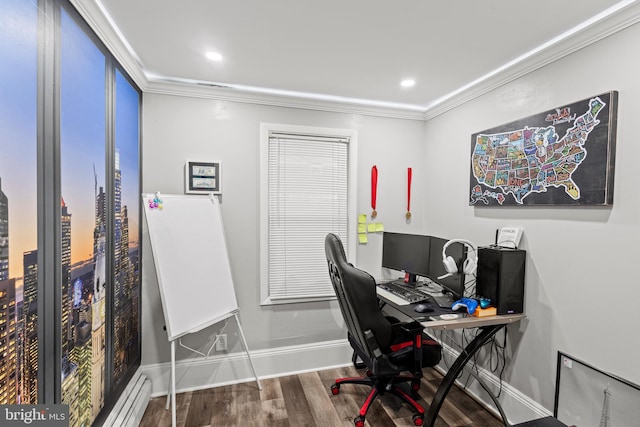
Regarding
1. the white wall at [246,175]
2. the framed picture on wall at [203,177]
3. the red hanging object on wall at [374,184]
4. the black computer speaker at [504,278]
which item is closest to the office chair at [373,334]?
the black computer speaker at [504,278]

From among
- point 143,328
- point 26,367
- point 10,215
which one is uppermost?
point 10,215

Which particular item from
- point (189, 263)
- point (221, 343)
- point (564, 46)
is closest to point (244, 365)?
point (221, 343)

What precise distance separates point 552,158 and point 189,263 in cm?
240

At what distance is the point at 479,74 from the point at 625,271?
4.89 ft

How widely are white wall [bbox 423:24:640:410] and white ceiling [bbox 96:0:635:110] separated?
22 cm

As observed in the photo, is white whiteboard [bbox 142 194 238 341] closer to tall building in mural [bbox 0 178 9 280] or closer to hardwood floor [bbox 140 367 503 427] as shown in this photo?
hardwood floor [bbox 140 367 503 427]

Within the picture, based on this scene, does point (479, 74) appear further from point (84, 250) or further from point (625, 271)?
point (84, 250)

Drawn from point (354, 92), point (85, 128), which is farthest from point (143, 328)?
point (354, 92)

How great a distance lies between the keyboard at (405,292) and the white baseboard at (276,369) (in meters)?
0.74

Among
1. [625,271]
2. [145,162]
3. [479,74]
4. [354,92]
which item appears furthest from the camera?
[354,92]

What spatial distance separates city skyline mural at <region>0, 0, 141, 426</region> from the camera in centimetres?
96

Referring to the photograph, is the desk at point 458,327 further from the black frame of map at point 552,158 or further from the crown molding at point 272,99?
the crown molding at point 272,99

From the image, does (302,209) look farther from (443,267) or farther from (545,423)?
(545,423)

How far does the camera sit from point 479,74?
6.84ft
